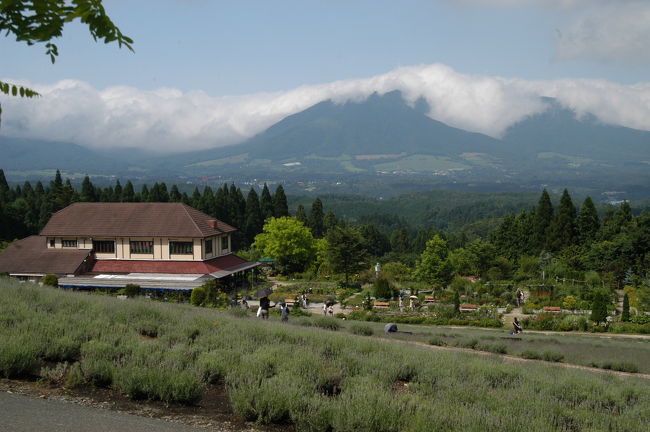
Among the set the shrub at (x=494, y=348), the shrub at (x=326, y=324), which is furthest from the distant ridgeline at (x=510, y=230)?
the shrub at (x=494, y=348)

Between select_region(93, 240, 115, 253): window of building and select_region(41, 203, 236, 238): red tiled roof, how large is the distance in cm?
54

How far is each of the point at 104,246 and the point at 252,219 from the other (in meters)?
25.6

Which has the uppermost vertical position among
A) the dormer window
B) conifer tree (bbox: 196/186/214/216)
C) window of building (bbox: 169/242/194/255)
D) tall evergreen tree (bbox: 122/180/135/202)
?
tall evergreen tree (bbox: 122/180/135/202)

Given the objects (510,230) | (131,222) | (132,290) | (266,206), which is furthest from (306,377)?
(266,206)

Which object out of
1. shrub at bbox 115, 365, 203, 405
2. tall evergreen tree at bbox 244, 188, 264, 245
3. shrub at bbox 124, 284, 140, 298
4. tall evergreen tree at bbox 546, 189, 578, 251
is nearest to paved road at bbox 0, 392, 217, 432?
shrub at bbox 115, 365, 203, 405

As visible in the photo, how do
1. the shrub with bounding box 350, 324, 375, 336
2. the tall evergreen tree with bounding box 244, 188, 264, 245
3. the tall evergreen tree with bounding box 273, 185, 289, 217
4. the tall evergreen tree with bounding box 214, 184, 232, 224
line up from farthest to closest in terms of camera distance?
the tall evergreen tree with bounding box 273, 185, 289, 217 → the tall evergreen tree with bounding box 244, 188, 264, 245 → the tall evergreen tree with bounding box 214, 184, 232, 224 → the shrub with bounding box 350, 324, 375, 336

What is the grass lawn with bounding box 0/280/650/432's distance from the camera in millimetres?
5418

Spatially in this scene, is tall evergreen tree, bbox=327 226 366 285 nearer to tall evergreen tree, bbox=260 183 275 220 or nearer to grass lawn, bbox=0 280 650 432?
tall evergreen tree, bbox=260 183 275 220

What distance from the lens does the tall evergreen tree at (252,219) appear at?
5900 cm

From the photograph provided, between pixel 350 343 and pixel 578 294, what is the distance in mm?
24459

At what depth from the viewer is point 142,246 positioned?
34.1 meters

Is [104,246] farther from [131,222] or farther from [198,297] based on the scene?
[198,297]

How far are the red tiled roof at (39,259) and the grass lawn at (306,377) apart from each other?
83.8 feet

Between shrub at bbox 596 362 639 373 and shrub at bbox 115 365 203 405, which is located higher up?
shrub at bbox 115 365 203 405
